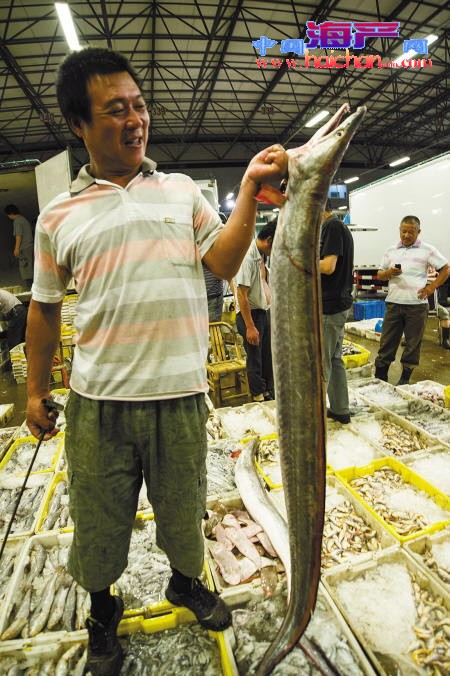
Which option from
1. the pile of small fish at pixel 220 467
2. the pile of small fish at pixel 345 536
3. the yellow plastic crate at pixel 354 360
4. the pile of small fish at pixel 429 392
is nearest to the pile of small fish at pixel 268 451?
the pile of small fish at pixel 220 467

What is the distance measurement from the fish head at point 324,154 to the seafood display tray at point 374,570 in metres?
2.00

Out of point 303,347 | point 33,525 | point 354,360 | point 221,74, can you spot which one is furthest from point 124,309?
point 221,74

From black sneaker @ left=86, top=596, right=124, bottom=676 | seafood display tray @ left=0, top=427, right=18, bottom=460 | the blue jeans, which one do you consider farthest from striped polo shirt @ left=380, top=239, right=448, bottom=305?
seafood display tray @ left=0, top=427, right=18, bottom=460

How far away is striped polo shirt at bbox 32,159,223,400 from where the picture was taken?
4.17ft

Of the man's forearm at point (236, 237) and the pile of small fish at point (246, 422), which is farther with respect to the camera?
the pile of small fish at point (246, 422)

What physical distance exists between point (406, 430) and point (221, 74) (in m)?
16.6

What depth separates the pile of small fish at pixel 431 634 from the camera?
1.66 m

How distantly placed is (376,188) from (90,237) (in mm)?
12700

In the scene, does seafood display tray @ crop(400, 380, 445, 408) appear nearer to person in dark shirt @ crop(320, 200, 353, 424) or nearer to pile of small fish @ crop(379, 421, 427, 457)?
pile of small fish @ crop(379, 421, 427, 457)

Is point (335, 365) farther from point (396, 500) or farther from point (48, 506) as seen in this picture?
point (48, 506)

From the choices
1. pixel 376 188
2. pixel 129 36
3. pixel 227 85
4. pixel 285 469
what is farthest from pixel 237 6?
pixel 285 469

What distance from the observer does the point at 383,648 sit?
178cm

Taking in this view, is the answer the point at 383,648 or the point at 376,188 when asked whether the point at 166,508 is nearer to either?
the point at 383,648

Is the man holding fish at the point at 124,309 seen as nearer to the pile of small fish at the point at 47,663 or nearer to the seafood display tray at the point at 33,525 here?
the pile of small fish at the point at 47,663
